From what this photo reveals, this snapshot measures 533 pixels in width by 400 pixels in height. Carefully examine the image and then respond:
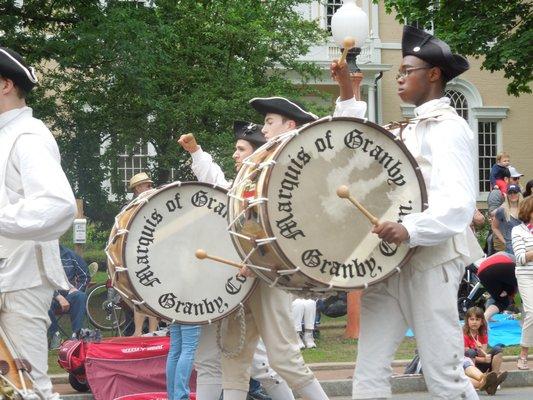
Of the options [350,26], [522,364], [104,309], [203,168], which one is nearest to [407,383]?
[522,364]

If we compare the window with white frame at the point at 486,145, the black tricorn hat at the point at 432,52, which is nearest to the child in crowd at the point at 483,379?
the black tricorn hat at the point at 432,52

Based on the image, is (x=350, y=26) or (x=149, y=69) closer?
(x=350, y=26)

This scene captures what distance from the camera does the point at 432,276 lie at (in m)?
6.07

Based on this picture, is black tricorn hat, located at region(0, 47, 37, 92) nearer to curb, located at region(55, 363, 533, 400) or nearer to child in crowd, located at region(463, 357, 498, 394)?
curb, located at region(55, 363, 533, 400)

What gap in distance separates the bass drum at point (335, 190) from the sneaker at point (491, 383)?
591cm

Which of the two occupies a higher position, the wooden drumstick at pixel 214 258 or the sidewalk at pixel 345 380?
the wooden drumstick at pixel 214 258

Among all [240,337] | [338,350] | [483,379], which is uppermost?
[240,337]

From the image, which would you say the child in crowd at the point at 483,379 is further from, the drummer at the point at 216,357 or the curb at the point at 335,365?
the drummer at the point at 216,357

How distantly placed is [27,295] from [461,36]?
21165 mm

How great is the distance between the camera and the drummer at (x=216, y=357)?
856 cm

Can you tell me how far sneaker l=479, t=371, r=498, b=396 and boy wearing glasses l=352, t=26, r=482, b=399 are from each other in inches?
222

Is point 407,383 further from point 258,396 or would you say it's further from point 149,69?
point 149,69

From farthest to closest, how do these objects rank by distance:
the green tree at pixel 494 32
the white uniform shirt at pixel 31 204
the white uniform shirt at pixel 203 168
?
1. the green tree at pixel 494 32
2. the white uniform shirt at pixel 203 168
3. the white uniform shirt at pixel 31 204

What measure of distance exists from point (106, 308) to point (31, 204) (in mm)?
10569
